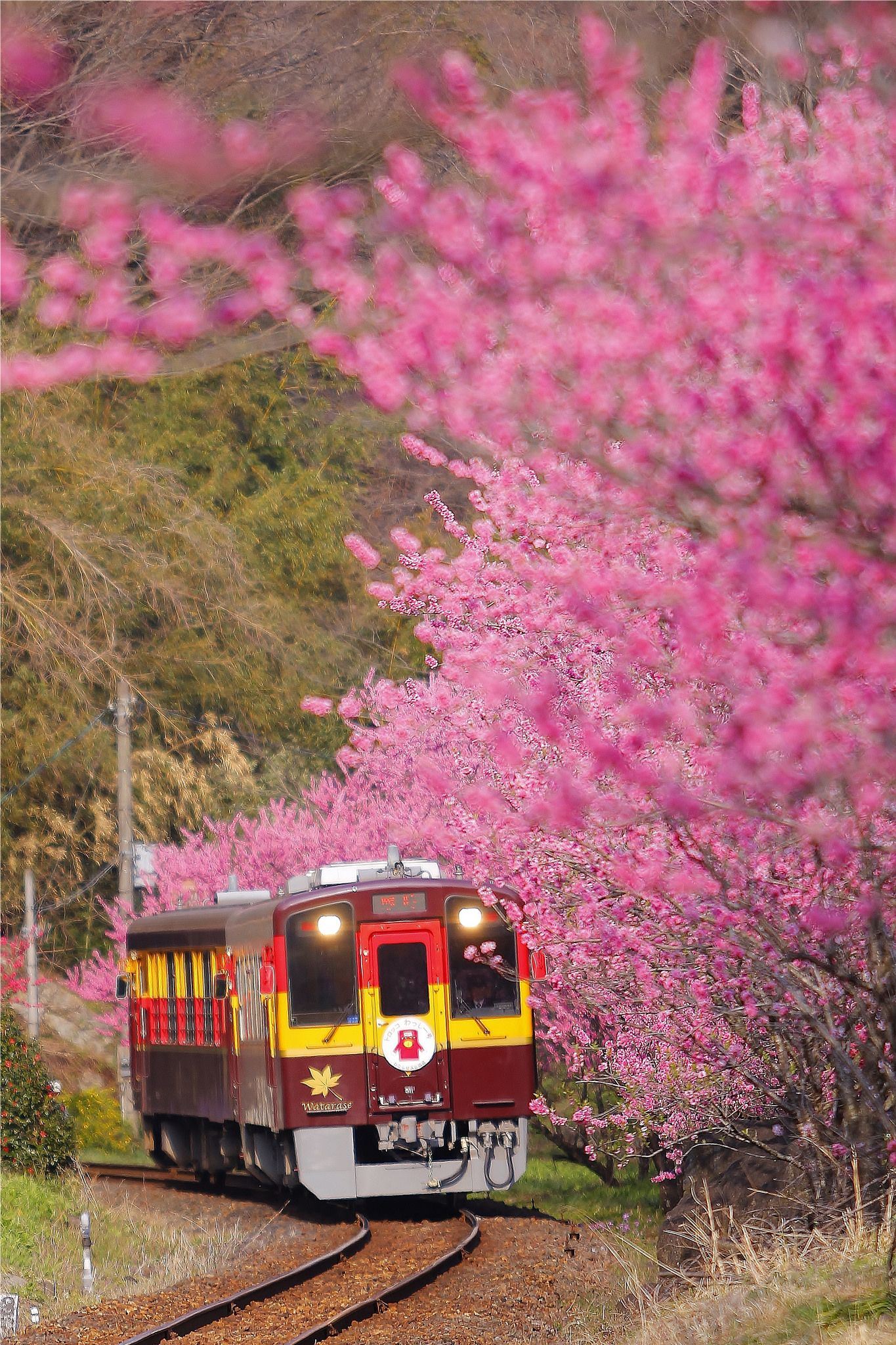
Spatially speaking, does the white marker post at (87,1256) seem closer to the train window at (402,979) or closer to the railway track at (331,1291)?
the railway track at (331,1291)

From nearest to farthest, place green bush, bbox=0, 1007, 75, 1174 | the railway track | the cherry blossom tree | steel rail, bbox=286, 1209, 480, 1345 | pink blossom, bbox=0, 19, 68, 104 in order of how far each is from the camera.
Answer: the cherry blossom tree
steel rail, bbox=286, 1209, 480, 1345
the railway track
green bush, bbox=0, 1007, 75, 1174
pink blossom, bbox=0, 19, 68, 104

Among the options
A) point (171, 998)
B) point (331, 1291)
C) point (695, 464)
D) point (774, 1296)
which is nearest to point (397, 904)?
point (331, 1291)

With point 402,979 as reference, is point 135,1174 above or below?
below

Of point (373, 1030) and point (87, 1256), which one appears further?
point (373, 1030)

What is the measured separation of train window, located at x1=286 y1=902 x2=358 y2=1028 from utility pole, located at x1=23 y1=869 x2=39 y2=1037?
45.7 ft

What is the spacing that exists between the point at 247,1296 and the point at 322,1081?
3.90m

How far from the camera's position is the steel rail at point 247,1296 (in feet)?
41.6

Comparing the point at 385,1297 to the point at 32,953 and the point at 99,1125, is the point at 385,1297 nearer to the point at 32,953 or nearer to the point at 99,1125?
the point at 32,953

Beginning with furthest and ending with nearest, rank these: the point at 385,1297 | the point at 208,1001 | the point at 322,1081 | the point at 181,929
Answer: the point at 181,929, the point at 208,1001, the point at 322,1081, the point at 385,1297

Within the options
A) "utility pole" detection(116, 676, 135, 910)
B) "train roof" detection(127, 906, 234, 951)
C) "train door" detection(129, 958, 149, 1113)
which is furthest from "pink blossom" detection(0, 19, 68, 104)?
"train door" detection(129, 958, 149, 1113)

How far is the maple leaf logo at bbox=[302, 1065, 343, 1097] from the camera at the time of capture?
58.9 ft

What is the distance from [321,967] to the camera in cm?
1831

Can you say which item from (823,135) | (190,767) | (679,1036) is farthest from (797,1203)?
(190,767)

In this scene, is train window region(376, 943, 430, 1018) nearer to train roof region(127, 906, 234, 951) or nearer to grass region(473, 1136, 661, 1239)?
grass region(473, 1136, 661, 1239)
